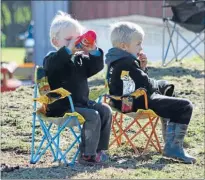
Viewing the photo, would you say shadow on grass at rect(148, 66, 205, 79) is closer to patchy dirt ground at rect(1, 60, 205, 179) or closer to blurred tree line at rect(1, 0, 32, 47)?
patchy dirt ground at rect(1, 60, 205, 179)

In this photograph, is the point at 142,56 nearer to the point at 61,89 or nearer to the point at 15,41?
the point at 61,89

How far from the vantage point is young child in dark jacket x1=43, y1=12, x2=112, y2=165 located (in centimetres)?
475

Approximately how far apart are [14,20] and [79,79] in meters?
35.7

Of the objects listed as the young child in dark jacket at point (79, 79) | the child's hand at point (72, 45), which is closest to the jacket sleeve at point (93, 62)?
the young child in dark jacket at point (79, 79)

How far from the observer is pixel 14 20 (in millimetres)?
39969

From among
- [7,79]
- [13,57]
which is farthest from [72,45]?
[13,57]

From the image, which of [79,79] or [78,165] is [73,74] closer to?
[79,79]

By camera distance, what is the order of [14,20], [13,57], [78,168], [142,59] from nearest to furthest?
[78,168]
[142,59]
[13,57]
[14,20]

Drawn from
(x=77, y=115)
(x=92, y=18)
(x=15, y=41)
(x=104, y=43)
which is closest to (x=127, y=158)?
(x=77, y=115)

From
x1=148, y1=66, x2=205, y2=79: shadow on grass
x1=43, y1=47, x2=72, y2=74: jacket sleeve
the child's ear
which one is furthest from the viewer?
x1=148, y1=66, x2=205, y2=79: shadow on grass

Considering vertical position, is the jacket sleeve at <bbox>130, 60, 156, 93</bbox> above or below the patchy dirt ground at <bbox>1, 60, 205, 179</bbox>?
above

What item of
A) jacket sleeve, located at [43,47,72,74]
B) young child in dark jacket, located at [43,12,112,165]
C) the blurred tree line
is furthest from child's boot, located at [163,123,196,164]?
the blurred tree line

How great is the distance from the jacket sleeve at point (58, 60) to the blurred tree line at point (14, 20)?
114 feet

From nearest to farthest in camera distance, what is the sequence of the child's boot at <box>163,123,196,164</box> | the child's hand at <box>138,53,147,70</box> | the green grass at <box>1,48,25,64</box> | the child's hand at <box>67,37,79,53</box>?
the child's hand at <box>67,37,79,53</box>, the child's boot at <box>163,123,196,164</box>, the child's hand at <box>138,53,147,70</box>, the green grass at <box>1,48,25,64</box>
